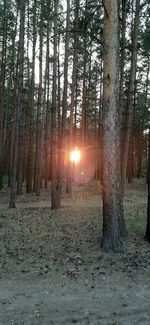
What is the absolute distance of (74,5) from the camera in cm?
2114

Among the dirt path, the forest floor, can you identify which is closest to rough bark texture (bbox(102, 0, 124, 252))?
the forest floor

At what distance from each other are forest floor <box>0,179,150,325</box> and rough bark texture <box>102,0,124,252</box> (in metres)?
0.57

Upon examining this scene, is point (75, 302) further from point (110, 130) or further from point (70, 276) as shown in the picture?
point (110, 130)

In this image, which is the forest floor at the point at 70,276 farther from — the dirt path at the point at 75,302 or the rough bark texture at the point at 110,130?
the rough bark texture at the point at 110,130

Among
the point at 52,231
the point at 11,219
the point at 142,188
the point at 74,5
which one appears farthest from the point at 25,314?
the point at 142,188

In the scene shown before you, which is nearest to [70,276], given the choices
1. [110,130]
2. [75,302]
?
[75,302]

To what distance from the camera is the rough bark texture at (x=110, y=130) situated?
30.2 ft

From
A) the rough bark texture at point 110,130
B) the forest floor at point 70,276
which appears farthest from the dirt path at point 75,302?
the rough bark texture at point 110,130

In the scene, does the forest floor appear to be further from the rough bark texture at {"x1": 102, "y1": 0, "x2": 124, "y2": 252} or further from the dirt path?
the rough bark texture at {"x1": 102, "y1": 0, "x2": 124, "y2": 252}

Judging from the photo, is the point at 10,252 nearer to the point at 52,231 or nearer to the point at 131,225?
the point at 52,231

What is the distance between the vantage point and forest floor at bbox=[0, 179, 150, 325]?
6.15 metres

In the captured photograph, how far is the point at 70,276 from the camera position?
7914 millimetres

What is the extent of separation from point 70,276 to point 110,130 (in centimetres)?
360

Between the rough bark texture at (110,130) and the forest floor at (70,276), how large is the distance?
57 cm
